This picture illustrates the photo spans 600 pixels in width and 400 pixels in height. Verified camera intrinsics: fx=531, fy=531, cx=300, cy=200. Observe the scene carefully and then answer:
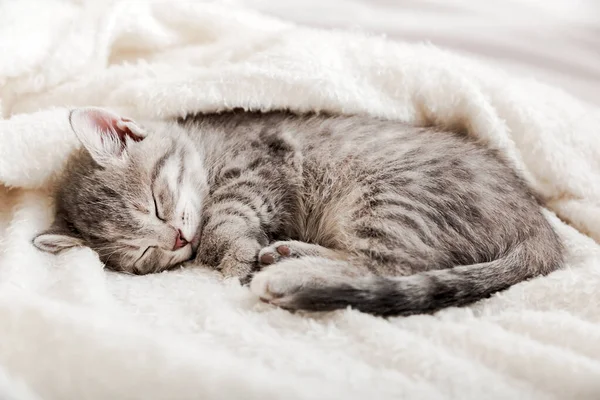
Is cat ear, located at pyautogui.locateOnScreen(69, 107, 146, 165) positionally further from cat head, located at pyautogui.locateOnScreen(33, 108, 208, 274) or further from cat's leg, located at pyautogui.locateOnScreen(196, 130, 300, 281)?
cat's leg, located at pyautogui.locateOnScreen(196, 130, 300, 281)

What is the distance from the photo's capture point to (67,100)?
1.48 meters

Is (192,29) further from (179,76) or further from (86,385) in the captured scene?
(86,385)

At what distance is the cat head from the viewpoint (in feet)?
3.93

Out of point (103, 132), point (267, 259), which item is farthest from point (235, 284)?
point (103, 132)

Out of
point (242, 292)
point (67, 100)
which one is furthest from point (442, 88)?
point (67, 100)

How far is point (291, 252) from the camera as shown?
116 cm

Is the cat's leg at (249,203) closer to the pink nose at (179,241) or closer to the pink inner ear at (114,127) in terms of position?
the pink nose at (179,241)

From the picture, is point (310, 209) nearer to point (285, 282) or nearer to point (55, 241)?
point (285, 282)

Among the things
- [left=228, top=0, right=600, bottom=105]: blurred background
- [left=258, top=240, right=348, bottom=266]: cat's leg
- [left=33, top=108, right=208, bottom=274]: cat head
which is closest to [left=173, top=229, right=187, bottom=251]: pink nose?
[left=33, top=108, right=208, bottom=274]: cat head

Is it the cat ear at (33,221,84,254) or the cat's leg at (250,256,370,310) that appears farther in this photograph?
the cat ear at (33,221,84,254)

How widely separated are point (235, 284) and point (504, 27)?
4.15ft

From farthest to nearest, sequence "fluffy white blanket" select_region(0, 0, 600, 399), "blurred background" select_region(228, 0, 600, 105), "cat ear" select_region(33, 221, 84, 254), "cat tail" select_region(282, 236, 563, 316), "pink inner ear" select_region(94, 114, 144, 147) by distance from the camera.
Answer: "blurred background" select_region(228, 0, 600, 105) → "pink inner ear" select_region(94, 114, 144, 147) → "cat ear" select_region(33, 221, 84, 254) → "cat tail" select_region(282, 236, 563, 316) → "fluffy white blanket" select_region(0, 0, 600, 399)

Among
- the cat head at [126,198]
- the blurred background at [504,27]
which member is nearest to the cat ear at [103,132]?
the cat head at [126,198]

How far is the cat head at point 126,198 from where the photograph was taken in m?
1.20
